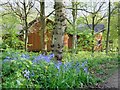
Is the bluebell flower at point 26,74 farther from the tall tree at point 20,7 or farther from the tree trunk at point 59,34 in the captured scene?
the tall tree at point 20,7

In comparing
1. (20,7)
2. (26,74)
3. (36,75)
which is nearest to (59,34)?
(36,75)

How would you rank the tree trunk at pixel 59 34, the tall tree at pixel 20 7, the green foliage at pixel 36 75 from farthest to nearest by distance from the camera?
the tall tree at pixel 20 7 → the tree trunk at pixel 59 34 → the green foliage at pixel 36 75

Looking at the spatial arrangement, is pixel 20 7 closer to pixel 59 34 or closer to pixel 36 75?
pixel 59 34

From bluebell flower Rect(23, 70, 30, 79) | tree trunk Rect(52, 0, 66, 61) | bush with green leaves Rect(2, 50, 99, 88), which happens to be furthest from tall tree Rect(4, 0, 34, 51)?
bluebell flower Rect(23, 70, 30, 79)

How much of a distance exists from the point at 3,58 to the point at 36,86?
1.04 metres

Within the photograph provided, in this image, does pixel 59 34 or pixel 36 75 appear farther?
pixel 59 34

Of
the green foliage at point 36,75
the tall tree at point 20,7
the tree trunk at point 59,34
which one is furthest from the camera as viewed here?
the tall tree at point 20,7

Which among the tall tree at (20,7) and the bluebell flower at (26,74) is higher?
the tall tree at (20,7)

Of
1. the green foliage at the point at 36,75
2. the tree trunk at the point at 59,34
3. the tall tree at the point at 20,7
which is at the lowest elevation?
the green foliage at the point at 36,75

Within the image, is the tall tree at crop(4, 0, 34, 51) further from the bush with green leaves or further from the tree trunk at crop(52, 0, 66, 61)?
the bush with green leaves

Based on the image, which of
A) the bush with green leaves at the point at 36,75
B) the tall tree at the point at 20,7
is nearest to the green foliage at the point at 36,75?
the bush with green leaves at the point at 36,75

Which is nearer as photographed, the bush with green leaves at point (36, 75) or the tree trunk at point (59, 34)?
the bush with green leaves at point (36, 75)

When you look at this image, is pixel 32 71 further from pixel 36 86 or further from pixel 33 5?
pixel 33 5

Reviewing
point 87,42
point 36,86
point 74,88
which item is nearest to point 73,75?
point 74,88
